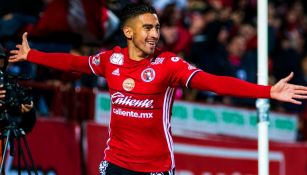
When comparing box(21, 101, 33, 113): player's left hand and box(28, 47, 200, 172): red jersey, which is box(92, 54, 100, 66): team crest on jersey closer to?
box(28, 47, 200, 172): red jersey

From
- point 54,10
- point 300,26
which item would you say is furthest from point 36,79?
point 300,26

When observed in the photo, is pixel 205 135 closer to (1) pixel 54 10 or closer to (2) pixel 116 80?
(1) pixel 54 10

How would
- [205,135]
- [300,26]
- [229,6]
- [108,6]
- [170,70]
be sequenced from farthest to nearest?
[300,26], [229,6], [205,135], [108,6], [170,70]

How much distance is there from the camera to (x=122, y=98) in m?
7.15

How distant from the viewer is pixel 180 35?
12938 mm

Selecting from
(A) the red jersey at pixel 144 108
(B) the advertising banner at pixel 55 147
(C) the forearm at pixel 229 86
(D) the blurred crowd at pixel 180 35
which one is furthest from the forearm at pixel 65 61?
(B) the advertising banner at pixel 55 147

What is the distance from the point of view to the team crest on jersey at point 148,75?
705 cm

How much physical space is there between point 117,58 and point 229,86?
40.2 inches

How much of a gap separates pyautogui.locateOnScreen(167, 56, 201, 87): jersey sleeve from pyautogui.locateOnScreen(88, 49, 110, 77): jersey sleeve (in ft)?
2.05

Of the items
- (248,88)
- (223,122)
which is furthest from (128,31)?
(223,122)

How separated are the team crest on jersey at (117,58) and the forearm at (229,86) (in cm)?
66

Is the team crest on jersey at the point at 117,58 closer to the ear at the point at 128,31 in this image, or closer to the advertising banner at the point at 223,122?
the ear at the point at 128,31

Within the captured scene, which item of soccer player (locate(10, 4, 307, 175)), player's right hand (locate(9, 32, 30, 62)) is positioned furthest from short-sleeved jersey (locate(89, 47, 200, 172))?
player's right hand (locate(9, 32, 30, 62))

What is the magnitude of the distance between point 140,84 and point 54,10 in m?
4.08
